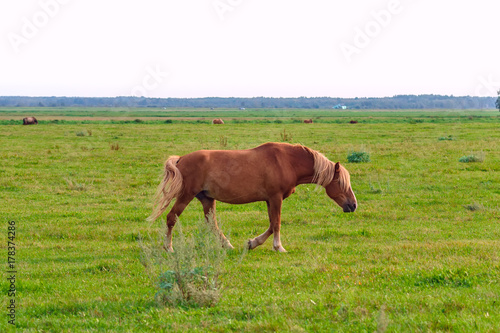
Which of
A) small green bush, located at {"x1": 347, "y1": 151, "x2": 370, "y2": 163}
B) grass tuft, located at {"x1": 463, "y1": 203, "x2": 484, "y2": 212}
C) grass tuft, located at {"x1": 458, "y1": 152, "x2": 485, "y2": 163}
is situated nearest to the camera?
grass tuft, located at {"x1": 463, "y1": 203, "x2": 484, "y2": 212}

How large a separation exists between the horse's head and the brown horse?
371 millimetres

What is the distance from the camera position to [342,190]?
379 inches

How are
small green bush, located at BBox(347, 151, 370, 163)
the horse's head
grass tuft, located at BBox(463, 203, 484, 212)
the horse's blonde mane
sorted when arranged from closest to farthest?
the horse's blonde mane, the horse's head, grass tuft, located at BBox(463, 203, 484, 212), small green bush, located at BBox(347, 151, 370, 163)

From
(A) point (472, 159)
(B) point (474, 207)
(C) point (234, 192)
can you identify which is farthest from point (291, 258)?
(A) point (472, 159)

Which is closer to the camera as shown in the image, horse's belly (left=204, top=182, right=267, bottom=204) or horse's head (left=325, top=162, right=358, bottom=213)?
horse's belly (left=204, top=182, right=267, bottom=204)

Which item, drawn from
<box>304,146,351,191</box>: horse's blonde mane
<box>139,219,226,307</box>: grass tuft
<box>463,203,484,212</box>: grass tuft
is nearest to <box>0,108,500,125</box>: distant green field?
<box>463,203,484,212</box>: grass tuft

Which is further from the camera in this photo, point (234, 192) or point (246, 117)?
point (246, 117)

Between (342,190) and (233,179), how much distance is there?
82.4 inches

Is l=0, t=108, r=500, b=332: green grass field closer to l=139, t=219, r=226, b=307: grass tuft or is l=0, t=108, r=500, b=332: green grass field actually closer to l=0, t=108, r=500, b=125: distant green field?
l=139, t=219, r=226, b=307: grass tuft

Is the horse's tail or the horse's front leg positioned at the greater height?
the horse's tail

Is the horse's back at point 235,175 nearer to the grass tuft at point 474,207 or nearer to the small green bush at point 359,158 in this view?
the grass tuft at point 474,207

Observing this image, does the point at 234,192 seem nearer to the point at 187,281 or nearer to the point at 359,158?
the point at 187,281

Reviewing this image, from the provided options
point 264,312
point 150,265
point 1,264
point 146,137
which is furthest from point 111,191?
point 146,137

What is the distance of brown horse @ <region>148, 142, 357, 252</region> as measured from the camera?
A: 898 cm
